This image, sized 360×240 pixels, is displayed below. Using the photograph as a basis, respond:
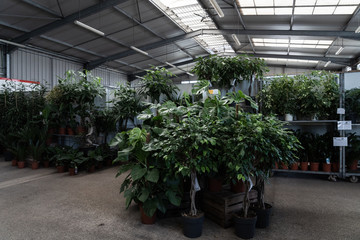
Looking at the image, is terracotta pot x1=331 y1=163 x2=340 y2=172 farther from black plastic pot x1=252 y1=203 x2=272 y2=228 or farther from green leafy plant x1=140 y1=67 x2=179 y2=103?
green leafy plant x1=140 y1=67 x2=179 y2=103

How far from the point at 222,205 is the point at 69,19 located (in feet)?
26.4

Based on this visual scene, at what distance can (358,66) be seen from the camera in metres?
11.0

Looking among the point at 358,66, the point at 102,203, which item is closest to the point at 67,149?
the point at 102,203

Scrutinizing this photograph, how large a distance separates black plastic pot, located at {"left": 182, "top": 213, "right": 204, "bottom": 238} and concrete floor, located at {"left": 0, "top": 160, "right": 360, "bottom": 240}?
105mm

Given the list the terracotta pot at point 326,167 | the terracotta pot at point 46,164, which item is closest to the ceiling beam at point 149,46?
the terracotta pot at point 46,164

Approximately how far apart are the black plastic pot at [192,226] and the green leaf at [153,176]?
50cm

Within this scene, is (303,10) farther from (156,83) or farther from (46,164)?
(46,164)

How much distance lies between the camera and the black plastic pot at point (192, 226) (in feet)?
7.61

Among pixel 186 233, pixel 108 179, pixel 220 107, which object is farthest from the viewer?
pixel 108 179

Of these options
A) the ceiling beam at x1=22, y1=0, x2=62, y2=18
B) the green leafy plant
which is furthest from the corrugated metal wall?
the green leafy plant

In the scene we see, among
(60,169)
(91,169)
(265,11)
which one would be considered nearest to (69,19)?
(60,169)

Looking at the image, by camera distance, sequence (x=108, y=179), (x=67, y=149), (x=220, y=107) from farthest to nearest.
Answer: (x=67, y=149)
(x=108, y=179)
(x=220, y=107)

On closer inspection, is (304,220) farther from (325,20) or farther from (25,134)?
(325,20)

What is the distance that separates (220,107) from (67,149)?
Answer: 450cm
